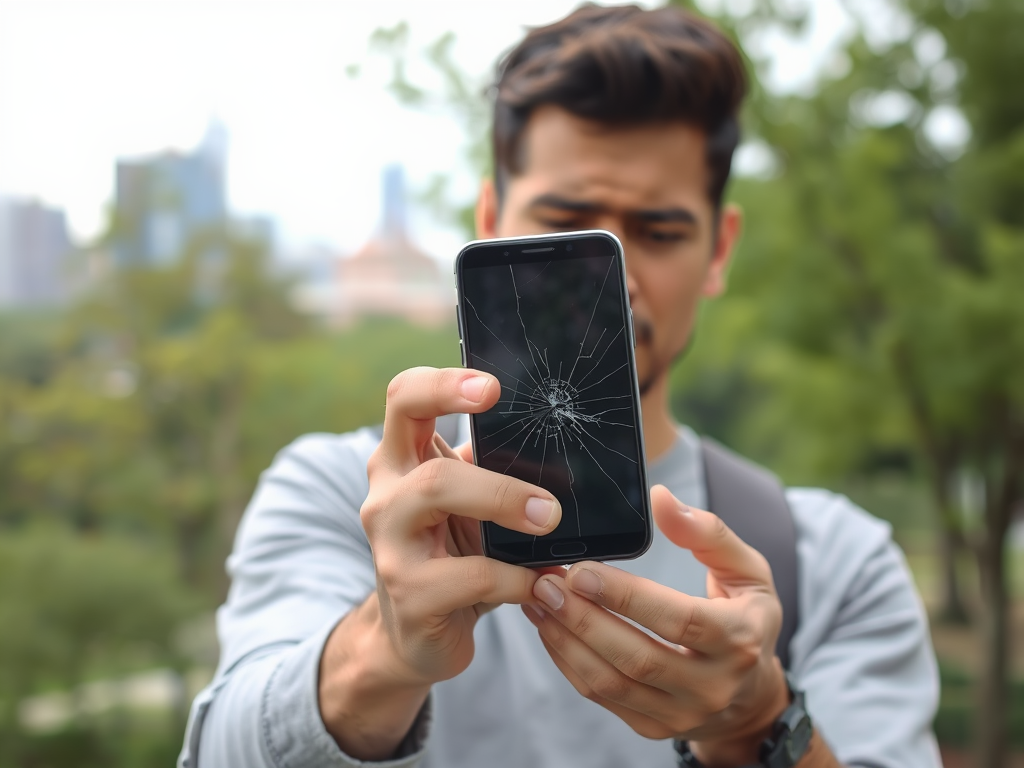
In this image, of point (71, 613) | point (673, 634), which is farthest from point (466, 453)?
point (71, 613)

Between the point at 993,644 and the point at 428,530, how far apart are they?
802 cm

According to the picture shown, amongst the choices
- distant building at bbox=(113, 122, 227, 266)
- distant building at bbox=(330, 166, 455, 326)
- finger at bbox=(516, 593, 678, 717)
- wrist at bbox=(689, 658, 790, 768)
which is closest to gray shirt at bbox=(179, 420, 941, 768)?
wrist at bbox=(689, 658, 790, 768)

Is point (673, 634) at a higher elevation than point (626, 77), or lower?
lower

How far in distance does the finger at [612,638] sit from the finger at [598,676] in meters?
0.01

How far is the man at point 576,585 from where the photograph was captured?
1190mm

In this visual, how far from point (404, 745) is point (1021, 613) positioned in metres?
17.9

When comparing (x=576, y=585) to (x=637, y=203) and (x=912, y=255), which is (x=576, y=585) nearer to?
(x=637, y=203)

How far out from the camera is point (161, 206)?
959 centimetres

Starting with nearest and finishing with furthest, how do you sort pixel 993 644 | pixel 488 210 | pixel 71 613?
pixel 488 210
pixel 993 644
pixel 71 613

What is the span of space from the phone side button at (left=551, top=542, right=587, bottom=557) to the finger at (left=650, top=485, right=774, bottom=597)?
117 millimetres

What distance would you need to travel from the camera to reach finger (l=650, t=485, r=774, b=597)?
120 cm

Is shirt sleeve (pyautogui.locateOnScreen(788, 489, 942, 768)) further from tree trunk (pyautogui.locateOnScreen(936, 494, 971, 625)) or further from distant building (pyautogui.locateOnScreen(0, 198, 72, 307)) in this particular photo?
tree trunk (pyautogui.locateOnScreen(936, 494, 971, 625))

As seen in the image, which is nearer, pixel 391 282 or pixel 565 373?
pixel 565 373

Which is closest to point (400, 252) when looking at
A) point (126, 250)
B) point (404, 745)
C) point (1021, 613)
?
point (126, 250)
